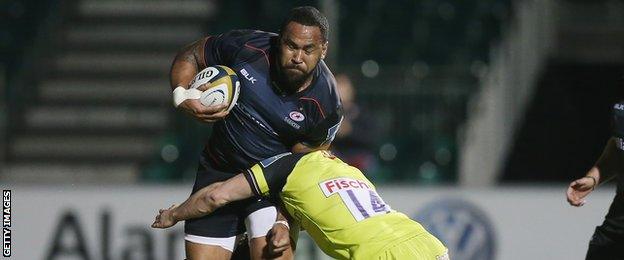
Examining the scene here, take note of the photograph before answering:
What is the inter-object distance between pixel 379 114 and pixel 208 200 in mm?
5370

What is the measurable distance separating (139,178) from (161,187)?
206 cm

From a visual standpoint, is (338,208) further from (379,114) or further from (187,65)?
(379,114)

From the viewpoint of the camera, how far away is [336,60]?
1105cm

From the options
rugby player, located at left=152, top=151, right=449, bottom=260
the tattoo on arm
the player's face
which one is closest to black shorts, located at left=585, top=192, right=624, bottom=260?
rugby player, located at left=152, top=151, right=449, bottom=260

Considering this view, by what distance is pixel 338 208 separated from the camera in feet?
16.1

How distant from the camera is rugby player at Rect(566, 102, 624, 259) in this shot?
19.3ft

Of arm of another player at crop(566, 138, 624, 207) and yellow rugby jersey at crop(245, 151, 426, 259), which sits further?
arm of another player at crop(566, 138, 624, 207)

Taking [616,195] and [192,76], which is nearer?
[192,76]

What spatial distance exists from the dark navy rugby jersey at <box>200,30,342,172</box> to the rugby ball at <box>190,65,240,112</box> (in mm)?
210

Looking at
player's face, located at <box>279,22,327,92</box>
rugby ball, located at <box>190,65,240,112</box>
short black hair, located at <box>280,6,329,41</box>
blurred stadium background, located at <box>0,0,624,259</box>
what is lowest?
blurred stadium background, located at <box>0,0,624,259</box>

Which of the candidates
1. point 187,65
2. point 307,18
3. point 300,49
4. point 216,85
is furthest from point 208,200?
point 307,18

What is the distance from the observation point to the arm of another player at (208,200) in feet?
17.7

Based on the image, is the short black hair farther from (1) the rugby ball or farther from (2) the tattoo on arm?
(2) the tattoo on arm

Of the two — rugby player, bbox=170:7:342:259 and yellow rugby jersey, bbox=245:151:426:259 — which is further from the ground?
rugby player, bbox=170:7:342:259
